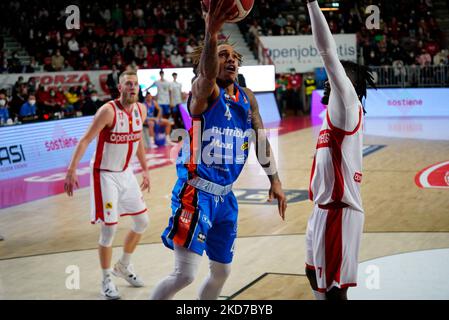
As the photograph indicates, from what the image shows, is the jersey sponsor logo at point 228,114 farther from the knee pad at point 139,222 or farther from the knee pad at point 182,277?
the knee pad at point 139,222

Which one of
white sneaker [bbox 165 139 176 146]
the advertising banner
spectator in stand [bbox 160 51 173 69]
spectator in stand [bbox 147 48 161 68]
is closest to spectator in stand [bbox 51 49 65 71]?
spectator in stand [bbox 147 48 161 68]

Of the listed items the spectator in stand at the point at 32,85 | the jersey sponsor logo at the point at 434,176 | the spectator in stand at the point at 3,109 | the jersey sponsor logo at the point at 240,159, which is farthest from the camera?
the spectator in stand at the point at 32,85

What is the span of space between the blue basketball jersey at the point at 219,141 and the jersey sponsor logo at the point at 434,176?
6.92 meters

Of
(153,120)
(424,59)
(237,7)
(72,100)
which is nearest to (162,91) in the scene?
(72,100)

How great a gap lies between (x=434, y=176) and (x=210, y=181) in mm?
8081

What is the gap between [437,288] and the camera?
5738 millimetres

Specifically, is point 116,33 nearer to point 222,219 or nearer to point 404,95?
point 404,95

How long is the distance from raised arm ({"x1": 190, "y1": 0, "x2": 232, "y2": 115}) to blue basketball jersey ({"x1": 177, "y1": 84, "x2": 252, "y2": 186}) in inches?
3.6

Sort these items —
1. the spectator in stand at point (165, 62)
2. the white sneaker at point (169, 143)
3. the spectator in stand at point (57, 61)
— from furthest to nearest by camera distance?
the spectator in stand at point (165, 62) < the spectator in stand at point (57, 61) < the white sneaker at point (169, 143)

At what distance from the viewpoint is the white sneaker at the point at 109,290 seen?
5.87 m

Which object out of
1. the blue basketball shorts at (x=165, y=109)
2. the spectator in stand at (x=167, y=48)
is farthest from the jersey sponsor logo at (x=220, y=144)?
the spectator in stand at (x=167, y=48)

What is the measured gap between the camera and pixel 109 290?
590 cm

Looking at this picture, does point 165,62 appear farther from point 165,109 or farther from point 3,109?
point 3,109

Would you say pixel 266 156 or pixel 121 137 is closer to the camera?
pixel 266 156
